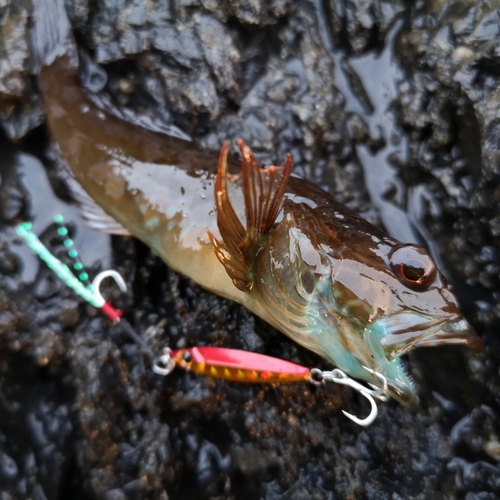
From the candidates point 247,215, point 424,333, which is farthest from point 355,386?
point 247,215

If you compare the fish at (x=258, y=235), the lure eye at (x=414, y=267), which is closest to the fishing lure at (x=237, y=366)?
the fish at (x=258, y=235)

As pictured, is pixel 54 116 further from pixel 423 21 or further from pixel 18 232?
pixel 423 21

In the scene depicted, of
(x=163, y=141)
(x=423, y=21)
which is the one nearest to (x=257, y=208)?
(x=163, y=141)

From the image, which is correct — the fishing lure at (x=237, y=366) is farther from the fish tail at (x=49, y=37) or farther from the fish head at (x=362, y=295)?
the fish tail at (x=49, y=37)

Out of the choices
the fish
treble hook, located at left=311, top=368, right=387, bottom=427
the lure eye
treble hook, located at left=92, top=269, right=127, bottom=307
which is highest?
the lure eye

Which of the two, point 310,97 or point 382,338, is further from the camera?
point 310,97

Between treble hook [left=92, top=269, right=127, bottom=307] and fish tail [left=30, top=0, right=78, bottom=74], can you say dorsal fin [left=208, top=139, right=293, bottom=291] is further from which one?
fish tail [left=30, top=0, right=78, bottom=74]

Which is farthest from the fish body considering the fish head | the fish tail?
the fish tail
